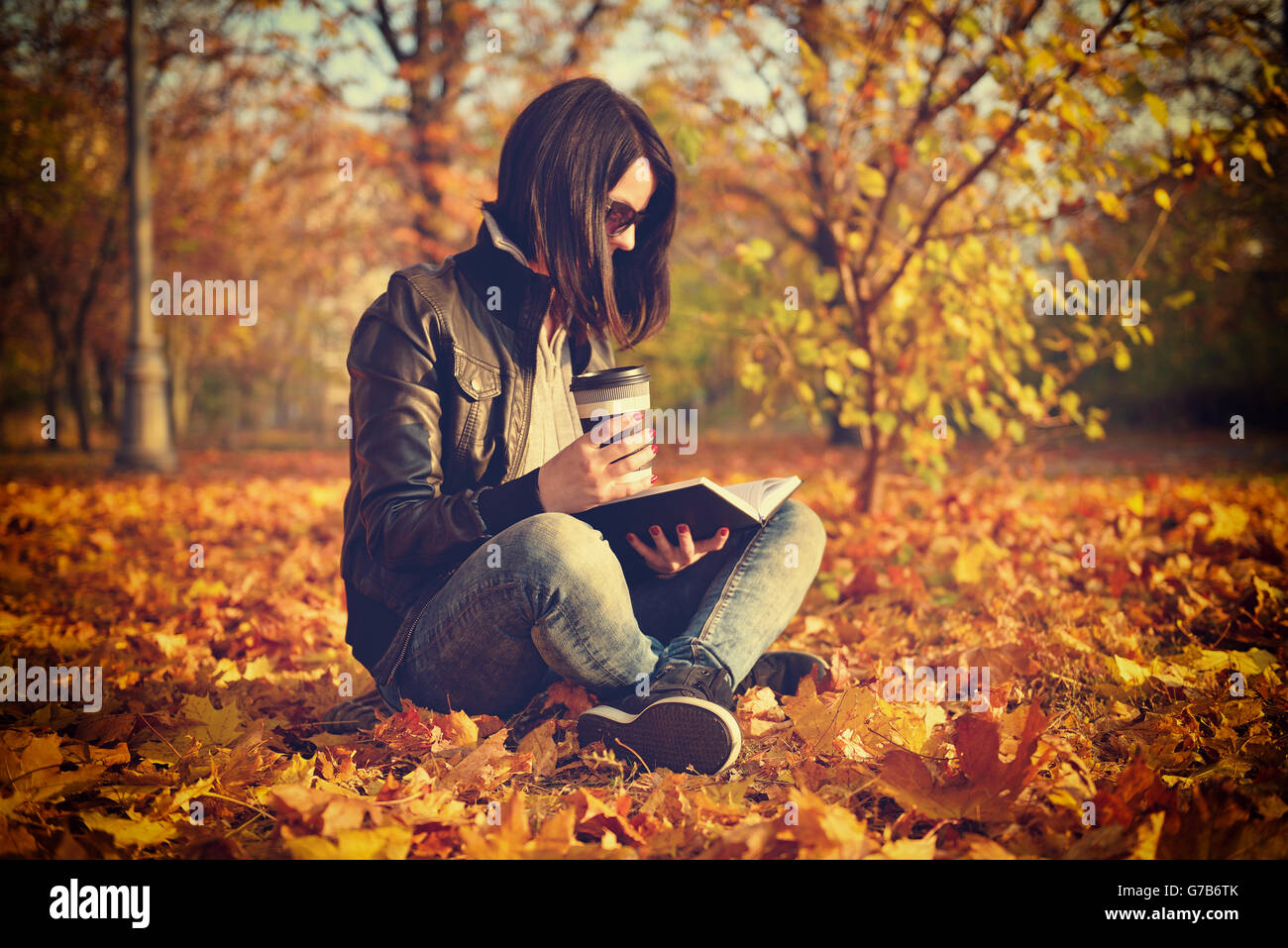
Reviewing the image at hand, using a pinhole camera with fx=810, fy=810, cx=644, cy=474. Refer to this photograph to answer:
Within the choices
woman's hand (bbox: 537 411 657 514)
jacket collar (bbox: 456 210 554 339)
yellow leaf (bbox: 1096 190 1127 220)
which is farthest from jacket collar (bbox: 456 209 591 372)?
yellow leaf (bbox: 1096 190 1127 220)

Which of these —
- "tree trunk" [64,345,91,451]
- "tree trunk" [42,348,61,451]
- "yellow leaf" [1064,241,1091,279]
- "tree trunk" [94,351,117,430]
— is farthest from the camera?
"tree trunk" [94,351,117,430]

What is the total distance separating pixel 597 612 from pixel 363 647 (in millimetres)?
689

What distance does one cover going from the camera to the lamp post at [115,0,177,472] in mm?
7746

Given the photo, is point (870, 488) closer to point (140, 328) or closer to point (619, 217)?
point (619, 217)

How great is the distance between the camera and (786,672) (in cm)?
223

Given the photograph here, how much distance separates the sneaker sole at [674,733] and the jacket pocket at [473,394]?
2.30ft

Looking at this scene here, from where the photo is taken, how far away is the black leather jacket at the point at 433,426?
1.77 metres

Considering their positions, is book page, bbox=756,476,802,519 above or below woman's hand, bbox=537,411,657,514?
below

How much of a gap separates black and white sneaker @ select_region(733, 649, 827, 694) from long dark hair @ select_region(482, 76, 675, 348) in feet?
3.34

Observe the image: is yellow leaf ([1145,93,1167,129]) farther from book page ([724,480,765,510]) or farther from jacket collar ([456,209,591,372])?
jacket collar ([456,209,591,372])

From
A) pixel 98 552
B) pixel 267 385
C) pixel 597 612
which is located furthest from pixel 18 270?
pixel 267 385

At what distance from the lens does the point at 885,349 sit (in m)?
4.41

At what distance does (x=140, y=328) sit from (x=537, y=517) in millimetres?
8199
